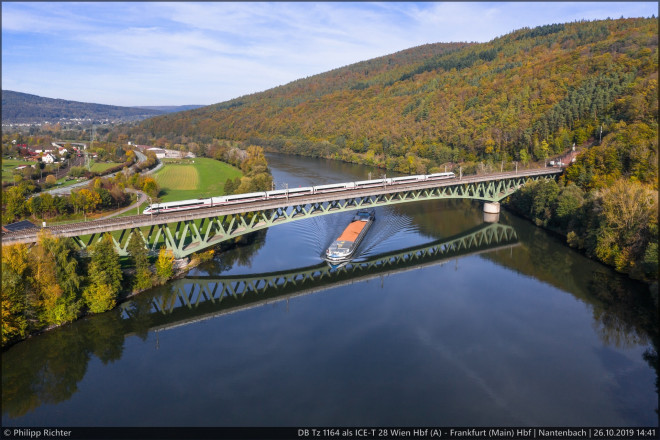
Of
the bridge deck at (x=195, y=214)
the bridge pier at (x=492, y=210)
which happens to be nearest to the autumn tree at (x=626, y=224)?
the bridge deck at (x=195, y=214)

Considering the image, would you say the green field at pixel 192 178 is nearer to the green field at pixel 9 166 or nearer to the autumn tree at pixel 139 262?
the green field at pixel 9 166

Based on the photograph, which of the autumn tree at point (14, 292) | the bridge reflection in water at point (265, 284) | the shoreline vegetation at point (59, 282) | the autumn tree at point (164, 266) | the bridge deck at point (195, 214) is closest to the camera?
the autumn tree at point (14, 292)

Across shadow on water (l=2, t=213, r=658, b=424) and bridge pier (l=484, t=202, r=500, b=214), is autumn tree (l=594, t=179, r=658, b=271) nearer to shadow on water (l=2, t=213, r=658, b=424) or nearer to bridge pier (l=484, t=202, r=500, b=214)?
shadow on water (l=2, t=213, r=658, b=424)

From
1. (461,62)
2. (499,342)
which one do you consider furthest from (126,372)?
(461,62)

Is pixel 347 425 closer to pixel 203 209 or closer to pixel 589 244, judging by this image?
pixel 203 209

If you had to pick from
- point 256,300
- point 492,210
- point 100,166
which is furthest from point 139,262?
point 100,166

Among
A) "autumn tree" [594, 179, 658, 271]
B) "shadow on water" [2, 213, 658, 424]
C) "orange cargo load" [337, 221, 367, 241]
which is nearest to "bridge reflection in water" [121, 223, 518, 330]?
"shadow on water" [2, 213, 658, 424]
